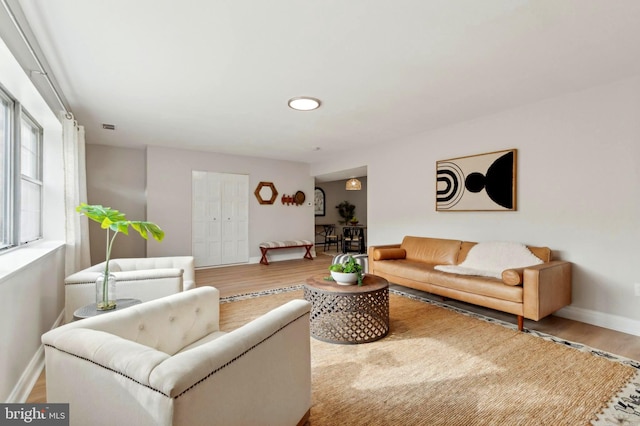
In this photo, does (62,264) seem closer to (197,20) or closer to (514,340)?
(197,20)

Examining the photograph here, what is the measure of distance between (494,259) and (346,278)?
1.97 meters

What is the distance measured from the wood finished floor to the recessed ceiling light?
2599 mm

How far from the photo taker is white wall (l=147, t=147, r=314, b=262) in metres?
5.84

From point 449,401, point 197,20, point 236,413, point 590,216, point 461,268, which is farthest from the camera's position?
point 461,268

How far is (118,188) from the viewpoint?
19.4ft

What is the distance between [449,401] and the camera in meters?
1.87

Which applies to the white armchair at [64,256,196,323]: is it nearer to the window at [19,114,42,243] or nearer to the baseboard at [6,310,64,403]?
the baseboard at [6,310,64,403]

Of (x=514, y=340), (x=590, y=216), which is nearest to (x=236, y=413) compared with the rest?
(x=514, y=340)

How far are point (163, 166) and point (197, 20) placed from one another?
4.44m

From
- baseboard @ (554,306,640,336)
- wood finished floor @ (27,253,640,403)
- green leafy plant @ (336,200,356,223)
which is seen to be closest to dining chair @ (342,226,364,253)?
wood finished floor @ (27,253,640,403)

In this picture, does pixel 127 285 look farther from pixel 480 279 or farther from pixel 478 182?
pixel 478 182

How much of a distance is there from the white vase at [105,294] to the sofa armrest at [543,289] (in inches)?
134

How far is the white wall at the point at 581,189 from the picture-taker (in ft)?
9.52

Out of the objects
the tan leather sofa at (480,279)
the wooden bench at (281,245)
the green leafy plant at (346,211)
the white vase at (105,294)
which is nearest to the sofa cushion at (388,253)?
the tan leather sofa at (480,279)
